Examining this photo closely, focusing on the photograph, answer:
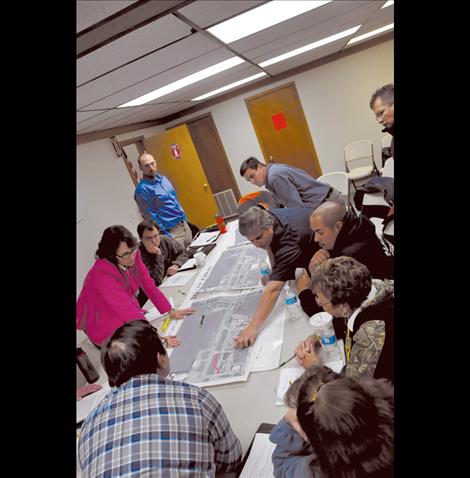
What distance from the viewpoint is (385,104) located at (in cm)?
255

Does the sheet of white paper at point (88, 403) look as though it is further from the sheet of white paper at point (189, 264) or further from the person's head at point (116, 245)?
the sheet of white paper at point (189, 264)

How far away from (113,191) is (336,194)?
3.47 m

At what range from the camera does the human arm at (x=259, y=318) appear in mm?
1723

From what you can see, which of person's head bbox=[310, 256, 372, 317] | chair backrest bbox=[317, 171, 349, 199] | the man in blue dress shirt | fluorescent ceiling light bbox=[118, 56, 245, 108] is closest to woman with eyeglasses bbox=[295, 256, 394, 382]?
person's head bbox=[310, 256, 372, 317]

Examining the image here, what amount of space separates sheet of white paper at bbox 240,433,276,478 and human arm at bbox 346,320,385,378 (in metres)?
0.40

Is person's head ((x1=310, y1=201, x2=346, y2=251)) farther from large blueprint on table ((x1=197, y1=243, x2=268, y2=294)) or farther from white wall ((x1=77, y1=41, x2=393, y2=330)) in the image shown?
white wall ((x1=77, y1=41, x2=393, y2=330))

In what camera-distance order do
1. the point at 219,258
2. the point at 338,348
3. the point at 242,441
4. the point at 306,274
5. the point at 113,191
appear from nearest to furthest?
the point at 242,441 < the point at 338,348 < the point at 306,274 < the point at 219,258 < the point at 113,191

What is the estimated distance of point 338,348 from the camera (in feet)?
4.91

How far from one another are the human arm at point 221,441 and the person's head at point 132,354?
0.98 ft

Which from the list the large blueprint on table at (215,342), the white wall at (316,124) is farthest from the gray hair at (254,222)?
the white wall at (316,124)

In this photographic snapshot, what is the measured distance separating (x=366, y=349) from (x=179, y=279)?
201 cm
